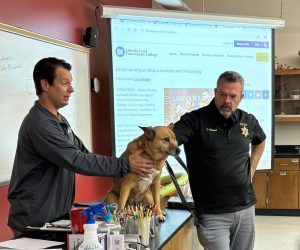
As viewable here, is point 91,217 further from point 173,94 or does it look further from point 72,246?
point 173,94

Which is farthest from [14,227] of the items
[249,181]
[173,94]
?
[173,94]

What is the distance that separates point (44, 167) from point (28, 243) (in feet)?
1.35

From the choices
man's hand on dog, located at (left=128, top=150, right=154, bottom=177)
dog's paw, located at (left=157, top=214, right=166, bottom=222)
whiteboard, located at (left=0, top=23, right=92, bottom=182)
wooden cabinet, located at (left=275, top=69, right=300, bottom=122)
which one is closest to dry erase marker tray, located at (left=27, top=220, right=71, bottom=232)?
man's hand on dog, located at (left=128, top=150, right=154, bottom=177)

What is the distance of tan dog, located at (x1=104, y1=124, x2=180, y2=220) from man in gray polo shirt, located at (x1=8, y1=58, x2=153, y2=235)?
56 mm

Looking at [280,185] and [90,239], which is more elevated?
[90,239]

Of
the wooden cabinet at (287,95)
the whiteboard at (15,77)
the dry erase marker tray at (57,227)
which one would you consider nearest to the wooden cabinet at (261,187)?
the wooden cabinet at (287,95)

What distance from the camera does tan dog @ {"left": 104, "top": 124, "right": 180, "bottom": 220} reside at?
1.88 meters

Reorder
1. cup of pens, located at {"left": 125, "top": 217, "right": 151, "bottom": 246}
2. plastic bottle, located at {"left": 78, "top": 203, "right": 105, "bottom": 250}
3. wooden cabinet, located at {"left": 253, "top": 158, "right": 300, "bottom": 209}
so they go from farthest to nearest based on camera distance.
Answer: wooden cabinet, located at {"left": 253, "top": 158, "right": 300, "bottom": 209}, cup of pens, located at {"left": 125, "top": 217, "right": 151, "bottom": 246}, plastic bottle, located at {"left": 78, "top": 203, "right": 105, "bottom": 250}

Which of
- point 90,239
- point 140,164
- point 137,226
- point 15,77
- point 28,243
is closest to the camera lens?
point 90,239

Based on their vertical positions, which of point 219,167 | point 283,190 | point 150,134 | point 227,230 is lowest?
point 283,190

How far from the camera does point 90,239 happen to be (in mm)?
1276

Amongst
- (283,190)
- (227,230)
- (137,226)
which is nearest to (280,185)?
(283,190)

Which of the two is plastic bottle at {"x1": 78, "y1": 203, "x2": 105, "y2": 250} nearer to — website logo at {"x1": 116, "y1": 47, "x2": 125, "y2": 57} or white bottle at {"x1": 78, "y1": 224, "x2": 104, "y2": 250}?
white bottle at {"x1": 78, "y1": 224, "x2": 104, "y2": 250}

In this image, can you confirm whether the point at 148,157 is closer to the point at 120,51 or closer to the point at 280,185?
the point at 120,51
